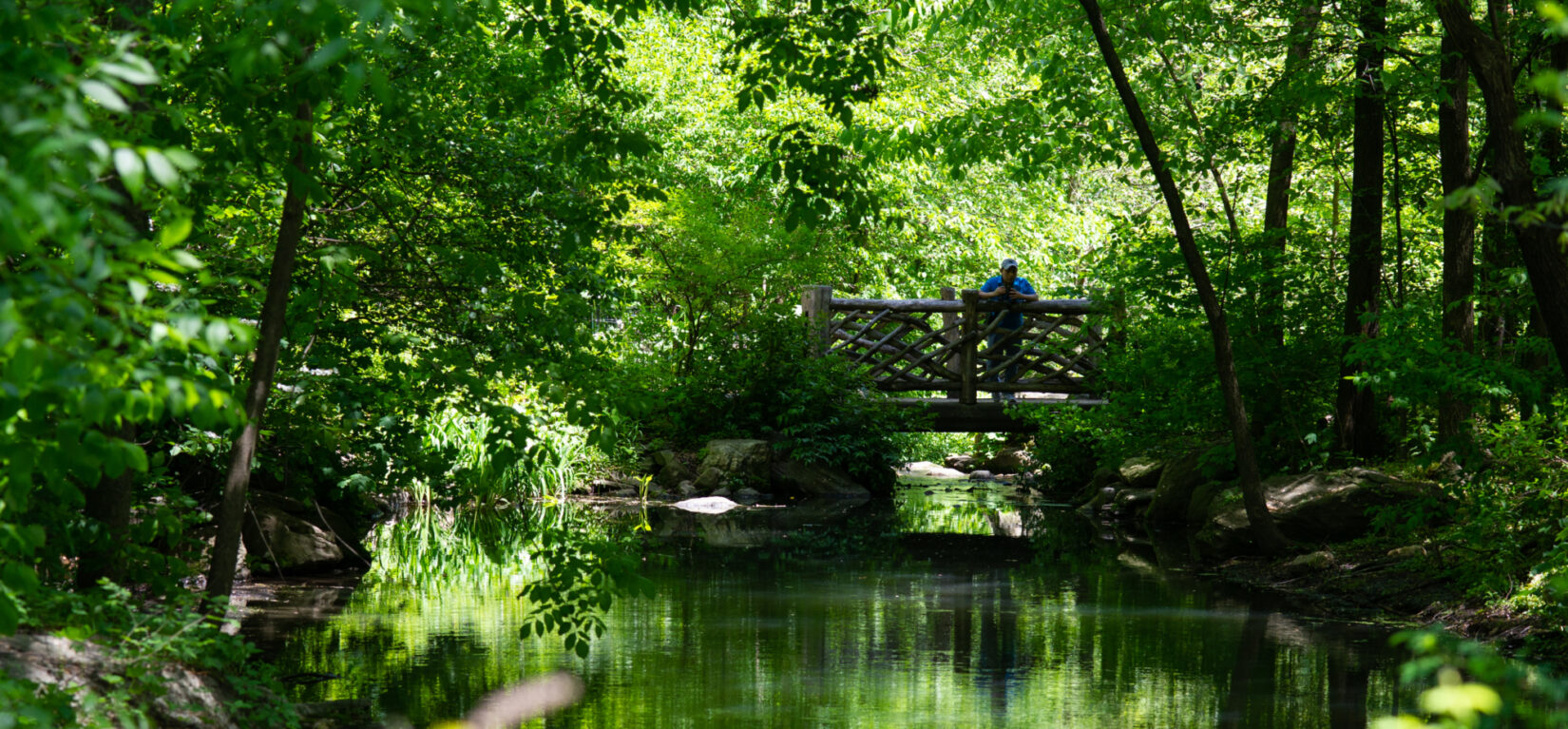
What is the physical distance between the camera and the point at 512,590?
7809 mm

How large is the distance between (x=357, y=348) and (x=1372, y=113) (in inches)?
276

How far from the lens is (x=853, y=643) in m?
6.34

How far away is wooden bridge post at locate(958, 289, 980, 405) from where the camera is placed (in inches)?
613

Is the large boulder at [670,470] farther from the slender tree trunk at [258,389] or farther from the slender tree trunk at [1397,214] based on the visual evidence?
the slender tree trunk at [258,389]

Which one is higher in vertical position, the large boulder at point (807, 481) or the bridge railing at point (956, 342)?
the bridge railing at point (956, 342)

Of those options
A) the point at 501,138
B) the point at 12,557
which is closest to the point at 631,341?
the point at 501,138

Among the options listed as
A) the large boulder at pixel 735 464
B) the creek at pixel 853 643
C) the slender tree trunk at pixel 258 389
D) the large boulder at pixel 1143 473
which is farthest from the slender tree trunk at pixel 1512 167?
the large boulder at pixel 735 464

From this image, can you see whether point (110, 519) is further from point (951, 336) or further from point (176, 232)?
point (951, 336)

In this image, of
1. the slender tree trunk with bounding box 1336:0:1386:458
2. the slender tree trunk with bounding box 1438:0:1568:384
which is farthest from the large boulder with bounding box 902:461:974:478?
the slender tree trunk with bounding box 1438:0:1568:384

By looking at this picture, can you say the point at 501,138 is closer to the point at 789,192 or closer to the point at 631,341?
the point at 789,192

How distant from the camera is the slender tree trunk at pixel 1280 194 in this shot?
8.59 metres

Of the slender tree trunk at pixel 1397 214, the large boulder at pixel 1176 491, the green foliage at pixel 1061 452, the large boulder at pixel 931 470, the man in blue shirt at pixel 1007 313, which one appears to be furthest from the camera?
the large boulder at pixel 931 470

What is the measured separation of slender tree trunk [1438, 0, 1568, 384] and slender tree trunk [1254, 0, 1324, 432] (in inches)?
102

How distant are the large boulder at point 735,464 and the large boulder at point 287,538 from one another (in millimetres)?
6101
